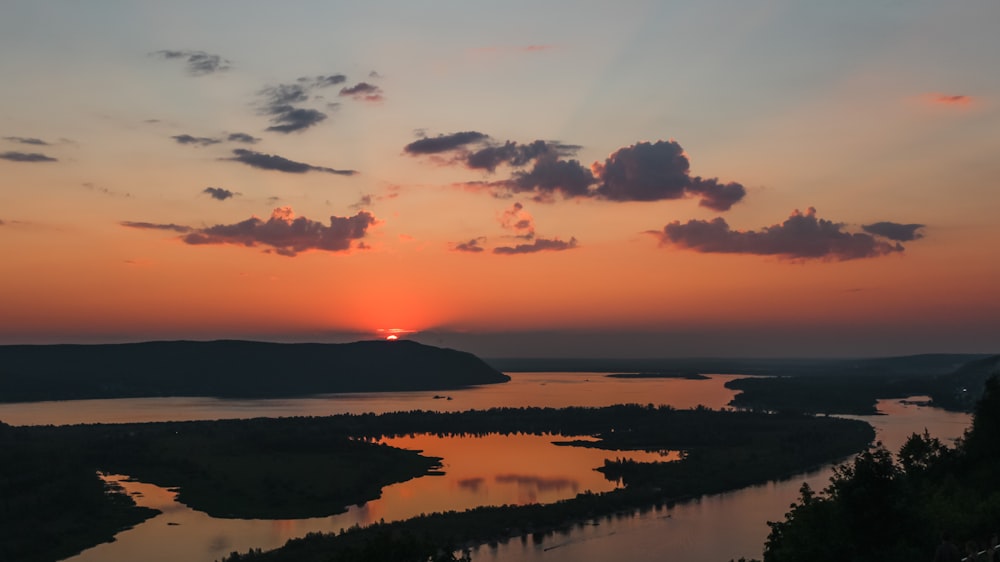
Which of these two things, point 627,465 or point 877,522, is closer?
point 877,522

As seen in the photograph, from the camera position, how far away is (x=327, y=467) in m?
94.3

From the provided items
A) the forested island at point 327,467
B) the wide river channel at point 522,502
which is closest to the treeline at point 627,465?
the forested island at point 327,467

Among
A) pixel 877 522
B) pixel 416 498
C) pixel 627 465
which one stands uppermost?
pixel 877 522

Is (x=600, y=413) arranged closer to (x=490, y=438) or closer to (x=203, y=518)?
(x=490, y=438)

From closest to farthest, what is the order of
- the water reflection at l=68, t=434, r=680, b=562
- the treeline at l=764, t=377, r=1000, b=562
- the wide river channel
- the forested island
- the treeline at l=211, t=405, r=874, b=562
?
the treeline at l=764, t=377, r=1000, b=562 → the treeline at l=211, t=405, r=874, b=562 → the wide river channel → the water reflection at l=68, t=434, r=680, b=562 → the forested island

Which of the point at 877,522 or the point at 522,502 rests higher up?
the point at 877,522

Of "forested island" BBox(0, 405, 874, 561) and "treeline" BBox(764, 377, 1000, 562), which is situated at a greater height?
"treeline" BBox(764, 377, 1000, 562)

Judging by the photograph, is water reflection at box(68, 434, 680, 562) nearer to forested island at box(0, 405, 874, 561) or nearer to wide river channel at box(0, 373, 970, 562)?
wide river channel at box(0, 373, 970, 562)

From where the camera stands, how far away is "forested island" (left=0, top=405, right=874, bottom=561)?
65.4m

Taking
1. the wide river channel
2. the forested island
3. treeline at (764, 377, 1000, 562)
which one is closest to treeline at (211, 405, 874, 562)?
the forested island

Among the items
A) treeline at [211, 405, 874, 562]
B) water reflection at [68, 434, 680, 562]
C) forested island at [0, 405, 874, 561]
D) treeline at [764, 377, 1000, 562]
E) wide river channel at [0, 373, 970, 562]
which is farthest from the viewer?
forested island at [0, 405, 874, 561]

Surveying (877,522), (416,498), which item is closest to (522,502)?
(416,498)

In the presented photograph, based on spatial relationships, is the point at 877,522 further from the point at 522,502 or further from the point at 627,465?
the point at 627,465

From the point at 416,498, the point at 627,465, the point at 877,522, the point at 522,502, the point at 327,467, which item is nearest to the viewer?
the point at 877,522
